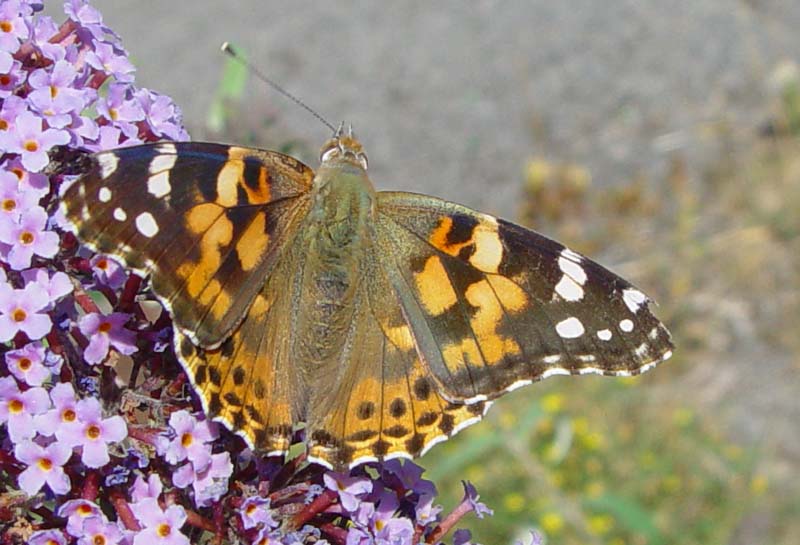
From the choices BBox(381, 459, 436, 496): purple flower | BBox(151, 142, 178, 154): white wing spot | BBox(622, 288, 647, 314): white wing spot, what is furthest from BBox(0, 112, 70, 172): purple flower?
BBox(622, 288, 647, 314): white wing spot

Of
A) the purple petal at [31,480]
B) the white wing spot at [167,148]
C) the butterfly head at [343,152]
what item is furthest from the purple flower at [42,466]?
the butterfly head at [343,152]

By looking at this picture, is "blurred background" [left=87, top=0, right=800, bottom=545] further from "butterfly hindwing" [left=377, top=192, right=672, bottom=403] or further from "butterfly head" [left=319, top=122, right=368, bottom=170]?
"butterfly hindwing" [left=377, top=192, right=672, bottom=403]

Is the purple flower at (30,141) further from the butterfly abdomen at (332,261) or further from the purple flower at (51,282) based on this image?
the butterfly abdomen at (332,261)

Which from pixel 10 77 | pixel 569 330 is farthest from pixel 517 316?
pixel 10 77

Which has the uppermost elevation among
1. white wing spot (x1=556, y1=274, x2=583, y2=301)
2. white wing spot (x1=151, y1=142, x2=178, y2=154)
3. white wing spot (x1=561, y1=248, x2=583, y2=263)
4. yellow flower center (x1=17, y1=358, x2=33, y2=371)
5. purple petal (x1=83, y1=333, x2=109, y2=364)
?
white wing spot (x1=151, y1=142, x2=178, y2=154)

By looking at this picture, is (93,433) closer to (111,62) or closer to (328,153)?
(111,62)

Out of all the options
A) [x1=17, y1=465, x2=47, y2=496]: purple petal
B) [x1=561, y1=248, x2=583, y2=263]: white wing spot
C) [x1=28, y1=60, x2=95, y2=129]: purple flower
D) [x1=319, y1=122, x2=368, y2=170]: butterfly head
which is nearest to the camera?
[x1=17, y1=465, x2=47, y2=496]: purple petal
